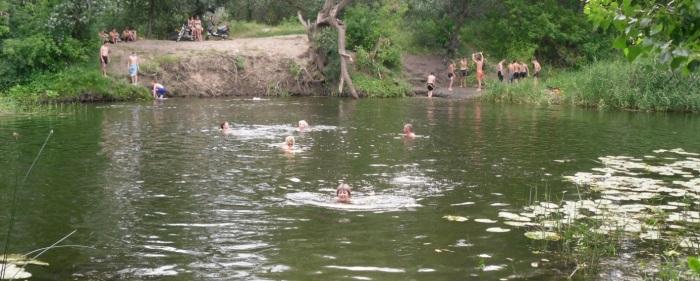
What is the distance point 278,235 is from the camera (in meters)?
11.5

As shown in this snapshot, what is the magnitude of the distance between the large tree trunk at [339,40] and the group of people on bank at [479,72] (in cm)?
503

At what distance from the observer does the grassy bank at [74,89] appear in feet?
112

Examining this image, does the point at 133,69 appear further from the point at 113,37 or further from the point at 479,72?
the point at 479,72

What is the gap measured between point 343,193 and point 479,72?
111ft

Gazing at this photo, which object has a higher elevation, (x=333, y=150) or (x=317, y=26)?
(x=317, y=26)

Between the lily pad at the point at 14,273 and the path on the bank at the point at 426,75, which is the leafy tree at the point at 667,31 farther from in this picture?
the path on the bank at the point at 426,75

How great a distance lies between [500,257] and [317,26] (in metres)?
34.4

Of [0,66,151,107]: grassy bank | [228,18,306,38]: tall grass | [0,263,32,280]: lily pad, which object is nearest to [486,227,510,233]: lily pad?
[0,263,32,280]: lily pad

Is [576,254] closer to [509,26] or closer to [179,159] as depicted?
[179,159]

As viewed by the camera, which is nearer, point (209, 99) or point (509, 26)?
point (209, 99)

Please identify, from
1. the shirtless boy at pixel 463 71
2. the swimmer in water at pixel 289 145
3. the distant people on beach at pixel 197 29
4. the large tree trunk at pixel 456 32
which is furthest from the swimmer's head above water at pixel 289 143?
the large tree trunk at pixel 456 32

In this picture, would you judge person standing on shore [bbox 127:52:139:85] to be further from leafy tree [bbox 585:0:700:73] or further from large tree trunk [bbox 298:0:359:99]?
leafy tree [bbox 585:0:700:73]

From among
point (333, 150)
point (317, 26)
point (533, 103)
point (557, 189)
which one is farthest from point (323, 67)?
point (557, 189)

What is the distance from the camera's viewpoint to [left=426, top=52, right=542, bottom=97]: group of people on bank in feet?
147
